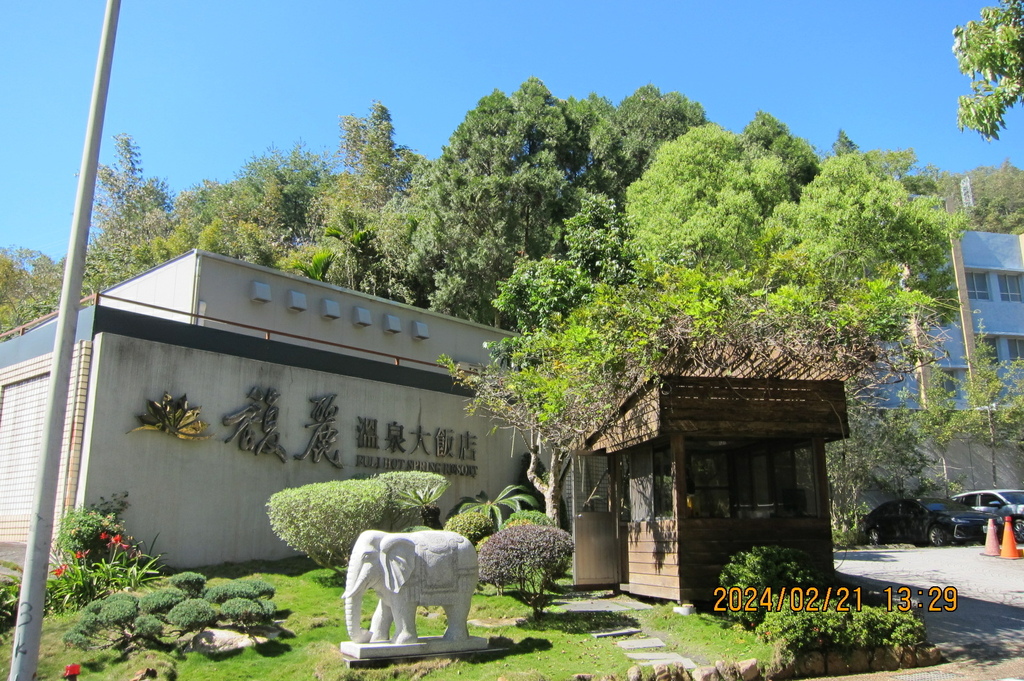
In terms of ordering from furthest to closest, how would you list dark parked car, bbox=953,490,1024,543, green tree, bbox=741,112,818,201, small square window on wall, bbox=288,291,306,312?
1. green tree, bbox=741,112,818,201
2. dark parked car, bbox=953,490,1024,543
3. small square window on wall, bbox=288,291,306,312

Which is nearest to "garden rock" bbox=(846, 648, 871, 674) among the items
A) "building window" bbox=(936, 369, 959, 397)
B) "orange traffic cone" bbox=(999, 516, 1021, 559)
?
"orange traffic cone" bbox=(999, 516, 1021, 559)

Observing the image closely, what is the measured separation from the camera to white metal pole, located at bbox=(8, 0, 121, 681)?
578 centimetres

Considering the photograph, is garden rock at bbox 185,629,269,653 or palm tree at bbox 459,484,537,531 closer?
garden rock at bbox 185,629,269,653

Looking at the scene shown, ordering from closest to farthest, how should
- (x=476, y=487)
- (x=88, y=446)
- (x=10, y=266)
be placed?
(x=88, y=446) → (x=476, y=487) → (x=10, y=266)

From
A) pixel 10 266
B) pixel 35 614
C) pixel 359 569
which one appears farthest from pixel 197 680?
pixel 10 266

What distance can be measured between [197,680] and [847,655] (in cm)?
669

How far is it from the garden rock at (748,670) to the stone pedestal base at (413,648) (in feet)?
8.76

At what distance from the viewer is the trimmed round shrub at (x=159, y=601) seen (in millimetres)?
A: 9023

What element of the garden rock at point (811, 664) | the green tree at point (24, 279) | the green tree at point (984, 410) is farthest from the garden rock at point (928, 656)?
the green tree at point (24, 279)

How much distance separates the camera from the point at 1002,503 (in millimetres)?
20547

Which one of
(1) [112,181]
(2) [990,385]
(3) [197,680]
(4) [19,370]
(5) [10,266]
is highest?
(1) [112,181]

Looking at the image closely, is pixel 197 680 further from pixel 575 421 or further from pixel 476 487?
pixel 476 487

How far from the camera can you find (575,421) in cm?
1213
